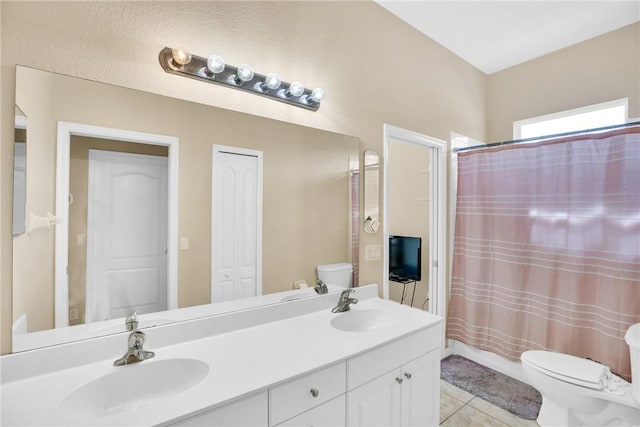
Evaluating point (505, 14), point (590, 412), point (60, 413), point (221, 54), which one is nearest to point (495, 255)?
point (590, 412)

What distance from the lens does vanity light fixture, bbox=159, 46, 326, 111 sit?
1.32m

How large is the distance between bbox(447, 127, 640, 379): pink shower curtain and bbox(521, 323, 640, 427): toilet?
0.83ft

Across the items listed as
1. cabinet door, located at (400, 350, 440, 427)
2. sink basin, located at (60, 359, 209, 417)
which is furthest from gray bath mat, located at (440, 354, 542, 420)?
sink basin, located at (60, 359, 209, 417)

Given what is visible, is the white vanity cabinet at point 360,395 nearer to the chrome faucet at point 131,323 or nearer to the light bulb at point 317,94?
the chrome faucet at point 131,323

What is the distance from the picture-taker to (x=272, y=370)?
108 cm

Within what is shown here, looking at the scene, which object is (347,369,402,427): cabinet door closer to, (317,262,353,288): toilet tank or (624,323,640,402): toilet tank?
(317,262,353,288): toilet tank

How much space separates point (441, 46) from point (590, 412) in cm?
281

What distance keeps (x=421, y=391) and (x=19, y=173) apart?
2.00 m

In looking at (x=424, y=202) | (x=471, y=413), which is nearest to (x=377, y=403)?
(x=471, y=413)

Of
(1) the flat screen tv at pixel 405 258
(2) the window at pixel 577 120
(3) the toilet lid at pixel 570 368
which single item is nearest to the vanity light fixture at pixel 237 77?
(1) the flat screen tv at pixel 405 258

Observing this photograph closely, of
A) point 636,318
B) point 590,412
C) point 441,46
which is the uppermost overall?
point 441,46

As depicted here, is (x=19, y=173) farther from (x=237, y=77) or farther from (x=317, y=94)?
(x=317, y=94)

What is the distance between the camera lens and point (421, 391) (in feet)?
5.18

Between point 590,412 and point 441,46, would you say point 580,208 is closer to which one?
point 590,412
